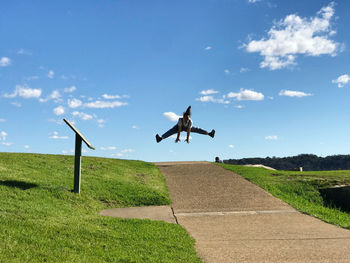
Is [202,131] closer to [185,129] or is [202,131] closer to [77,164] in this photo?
[185,129]

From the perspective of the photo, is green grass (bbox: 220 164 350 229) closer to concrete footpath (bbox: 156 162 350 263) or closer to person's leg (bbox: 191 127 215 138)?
concrete footpath (bbox: 156 162 350 263)

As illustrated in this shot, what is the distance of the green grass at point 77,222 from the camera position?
525 cm

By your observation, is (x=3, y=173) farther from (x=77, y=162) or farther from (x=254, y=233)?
(x=254, y=233)

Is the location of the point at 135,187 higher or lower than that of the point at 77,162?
lower

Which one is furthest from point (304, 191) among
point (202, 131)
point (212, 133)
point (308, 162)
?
point (308, 162)

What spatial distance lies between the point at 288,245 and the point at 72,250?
4.17m

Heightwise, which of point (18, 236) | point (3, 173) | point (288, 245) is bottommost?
point (288, 245)

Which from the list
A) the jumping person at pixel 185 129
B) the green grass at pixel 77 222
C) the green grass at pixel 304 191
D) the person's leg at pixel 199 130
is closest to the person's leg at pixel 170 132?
the jumping person at pixel 185 129

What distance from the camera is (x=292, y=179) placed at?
593 inches

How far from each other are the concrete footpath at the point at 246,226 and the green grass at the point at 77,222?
0.62 meters

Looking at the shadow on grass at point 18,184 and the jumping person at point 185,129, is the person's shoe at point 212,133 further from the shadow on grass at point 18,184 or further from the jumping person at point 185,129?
the shadow on grass at point 18,184

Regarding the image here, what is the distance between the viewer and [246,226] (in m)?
8.05

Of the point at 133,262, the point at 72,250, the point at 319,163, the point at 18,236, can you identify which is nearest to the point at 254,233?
the point at 133,262

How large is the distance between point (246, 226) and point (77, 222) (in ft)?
13.7
